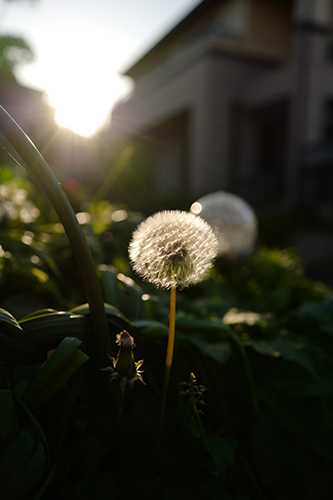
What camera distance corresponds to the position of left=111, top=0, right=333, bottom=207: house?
12570mm

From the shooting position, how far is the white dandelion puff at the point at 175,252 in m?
0.56

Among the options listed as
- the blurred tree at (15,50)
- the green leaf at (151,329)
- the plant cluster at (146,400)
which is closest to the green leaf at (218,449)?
the plant cluster at (146,400)

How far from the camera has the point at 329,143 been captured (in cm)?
1210

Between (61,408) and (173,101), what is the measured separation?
56.8 ft

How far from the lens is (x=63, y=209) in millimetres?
523

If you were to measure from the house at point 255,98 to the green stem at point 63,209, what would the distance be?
1293 cm

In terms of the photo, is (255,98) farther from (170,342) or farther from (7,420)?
(7,420)

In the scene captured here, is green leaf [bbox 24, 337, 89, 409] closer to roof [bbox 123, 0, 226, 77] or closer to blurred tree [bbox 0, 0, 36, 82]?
roof [bbox 123, 0, 226, 77]

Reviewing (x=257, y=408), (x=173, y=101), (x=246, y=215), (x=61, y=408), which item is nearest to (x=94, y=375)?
(x=61, y=408)

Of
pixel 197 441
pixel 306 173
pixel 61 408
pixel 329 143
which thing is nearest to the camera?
pixel 61 408

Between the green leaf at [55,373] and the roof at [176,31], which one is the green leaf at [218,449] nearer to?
the green leaf at [55,373]

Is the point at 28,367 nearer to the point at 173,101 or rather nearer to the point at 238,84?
the point at 238,84

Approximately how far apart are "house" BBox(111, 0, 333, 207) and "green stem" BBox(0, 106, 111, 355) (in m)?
12.9

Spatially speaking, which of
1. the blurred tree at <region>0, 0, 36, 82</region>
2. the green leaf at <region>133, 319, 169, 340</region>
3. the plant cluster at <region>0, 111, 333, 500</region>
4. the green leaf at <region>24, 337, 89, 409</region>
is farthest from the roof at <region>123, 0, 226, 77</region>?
the green leaf at <region>24, 337, 89, 409</region>
